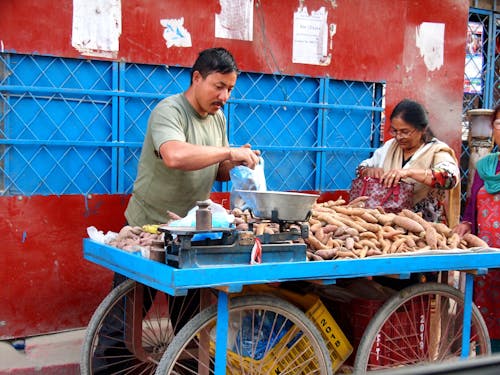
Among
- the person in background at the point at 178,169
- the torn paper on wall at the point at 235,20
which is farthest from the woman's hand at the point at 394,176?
the torn paper on wall at the point at 235,20

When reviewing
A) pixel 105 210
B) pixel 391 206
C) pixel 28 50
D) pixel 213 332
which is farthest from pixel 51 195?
pixel 391 206

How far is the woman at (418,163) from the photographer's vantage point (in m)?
4.15

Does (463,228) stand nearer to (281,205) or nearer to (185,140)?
(281,205)

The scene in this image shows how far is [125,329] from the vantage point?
11.8 ft

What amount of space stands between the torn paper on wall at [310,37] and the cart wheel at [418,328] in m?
2.21

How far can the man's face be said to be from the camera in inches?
139

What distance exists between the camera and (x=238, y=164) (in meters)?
3.80

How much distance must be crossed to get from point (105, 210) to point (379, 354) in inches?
81.9

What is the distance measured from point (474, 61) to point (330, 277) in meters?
4.60

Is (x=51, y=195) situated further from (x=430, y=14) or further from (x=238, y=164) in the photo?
(x=430, y=14)

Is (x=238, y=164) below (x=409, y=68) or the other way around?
below

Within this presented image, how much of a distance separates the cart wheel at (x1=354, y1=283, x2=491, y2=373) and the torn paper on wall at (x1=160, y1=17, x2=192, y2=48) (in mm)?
2400

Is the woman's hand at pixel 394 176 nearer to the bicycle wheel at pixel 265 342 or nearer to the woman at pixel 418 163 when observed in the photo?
the woman at pixel 418 163

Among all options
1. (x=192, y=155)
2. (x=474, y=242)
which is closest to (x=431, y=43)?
(x=474, y=242)
